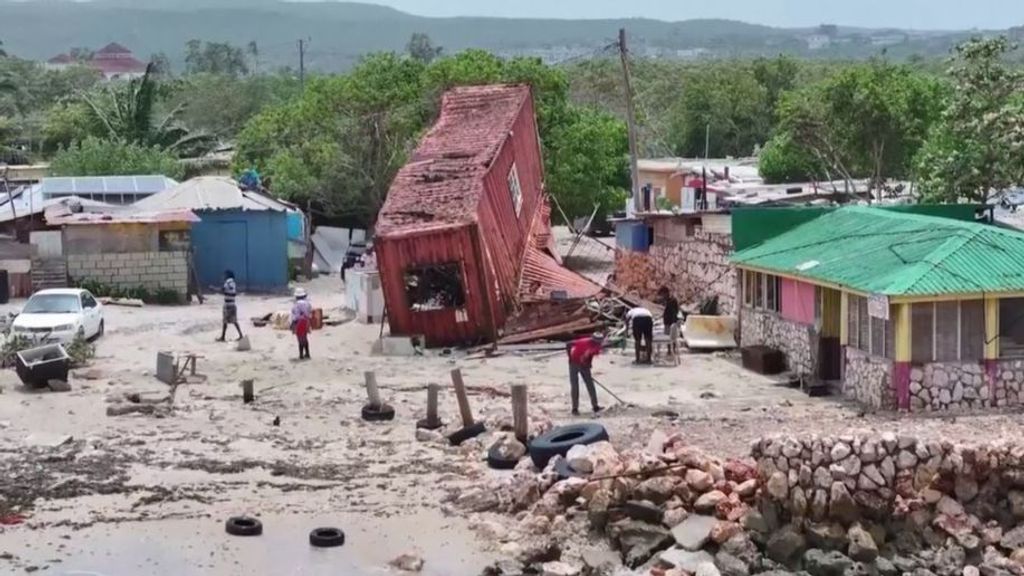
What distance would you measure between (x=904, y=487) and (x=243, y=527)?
7.90m

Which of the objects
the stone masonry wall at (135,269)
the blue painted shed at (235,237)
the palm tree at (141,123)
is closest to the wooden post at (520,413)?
the stone masonry wall at (135,269)

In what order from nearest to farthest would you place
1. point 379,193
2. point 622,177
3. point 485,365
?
point 485,365
point 379,193
point 622,177

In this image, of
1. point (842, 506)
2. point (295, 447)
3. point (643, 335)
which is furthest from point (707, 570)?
point (643, 335)

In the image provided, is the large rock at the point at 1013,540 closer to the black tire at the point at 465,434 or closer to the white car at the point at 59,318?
the black tire at the point at 465,434

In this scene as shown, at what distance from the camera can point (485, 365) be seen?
32.5 m

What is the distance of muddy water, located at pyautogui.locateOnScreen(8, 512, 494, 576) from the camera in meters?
18.9

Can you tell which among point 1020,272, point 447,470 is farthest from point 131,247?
point 1020,272

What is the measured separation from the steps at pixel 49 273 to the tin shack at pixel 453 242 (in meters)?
9.85

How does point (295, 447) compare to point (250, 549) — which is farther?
point (295, 447)

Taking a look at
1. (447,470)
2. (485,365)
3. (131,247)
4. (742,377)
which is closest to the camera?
(447,470)

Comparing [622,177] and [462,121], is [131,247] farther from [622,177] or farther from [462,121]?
[622,177]

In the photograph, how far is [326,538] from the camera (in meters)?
19.8

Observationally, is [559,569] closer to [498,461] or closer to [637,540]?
[637,540]

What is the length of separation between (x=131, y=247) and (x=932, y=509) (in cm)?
2853
